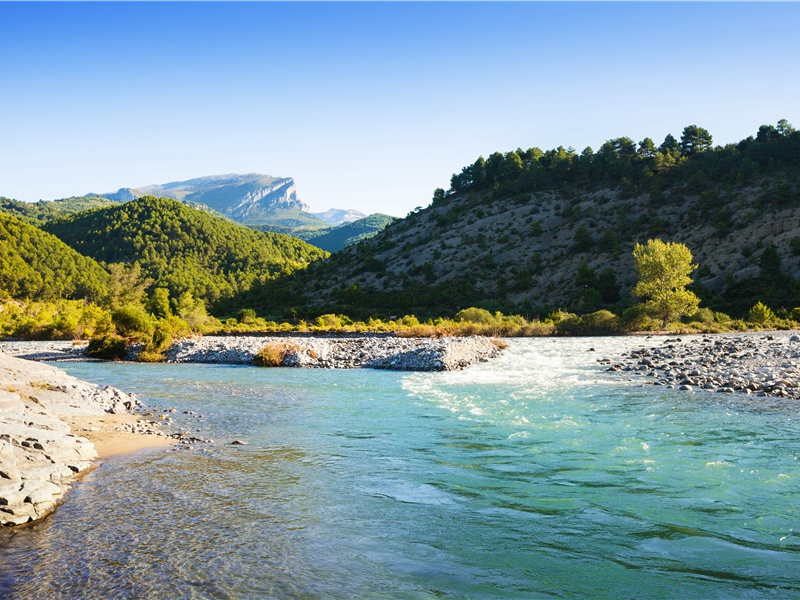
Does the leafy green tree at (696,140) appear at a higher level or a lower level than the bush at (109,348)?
higher

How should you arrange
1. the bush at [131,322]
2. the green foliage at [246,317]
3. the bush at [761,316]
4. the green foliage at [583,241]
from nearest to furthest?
the bush at [131,322], the bush at [761,316], the green foliage at [246,317], the green foliage at [583,241]

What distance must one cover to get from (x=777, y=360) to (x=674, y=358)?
5248 millimetres

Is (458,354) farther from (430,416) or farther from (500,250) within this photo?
(500,250)

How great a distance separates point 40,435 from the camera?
12.6 m

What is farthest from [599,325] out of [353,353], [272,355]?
[272,355]

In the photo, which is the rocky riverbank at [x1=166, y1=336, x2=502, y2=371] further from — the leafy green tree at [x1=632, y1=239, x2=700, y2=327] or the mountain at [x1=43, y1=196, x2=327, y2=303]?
the mountain at [x1=43, y1=196, x2=327, y2=303]

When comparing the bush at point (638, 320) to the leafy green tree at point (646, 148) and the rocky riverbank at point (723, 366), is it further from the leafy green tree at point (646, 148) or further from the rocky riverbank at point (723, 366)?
the leafy green tree at point (646, 148)

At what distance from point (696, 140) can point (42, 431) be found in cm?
11143

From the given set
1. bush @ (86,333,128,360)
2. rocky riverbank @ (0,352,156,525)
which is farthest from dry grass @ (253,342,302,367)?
rocky riverbank @ (0,352,156,525)

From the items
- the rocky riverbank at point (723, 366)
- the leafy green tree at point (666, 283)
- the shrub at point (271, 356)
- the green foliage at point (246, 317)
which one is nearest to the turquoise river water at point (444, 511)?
the rocky riverbank at point (723, 366)

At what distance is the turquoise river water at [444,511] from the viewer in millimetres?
6859

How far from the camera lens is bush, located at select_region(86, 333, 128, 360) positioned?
4056 centimetres

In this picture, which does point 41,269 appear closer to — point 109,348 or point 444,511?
point 109,348

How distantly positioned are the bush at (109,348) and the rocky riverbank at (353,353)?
3.21 metres
